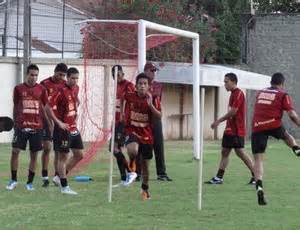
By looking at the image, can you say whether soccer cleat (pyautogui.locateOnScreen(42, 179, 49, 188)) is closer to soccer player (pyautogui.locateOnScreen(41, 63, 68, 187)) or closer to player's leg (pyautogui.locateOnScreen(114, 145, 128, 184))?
soccer player (pyautogui.locateOnScreen(41, 63, 68, 187))

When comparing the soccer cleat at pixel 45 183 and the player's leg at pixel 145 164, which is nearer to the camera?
the player's leg at pixel 145 164

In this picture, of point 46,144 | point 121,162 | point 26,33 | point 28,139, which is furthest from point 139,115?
point 26,33

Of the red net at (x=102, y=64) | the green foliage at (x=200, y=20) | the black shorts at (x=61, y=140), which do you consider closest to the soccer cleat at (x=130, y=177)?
the black shorts at (x=61, y=140)

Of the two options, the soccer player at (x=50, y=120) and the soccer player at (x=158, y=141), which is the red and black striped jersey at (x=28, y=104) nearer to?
the soccer player at (x=50, y=120)

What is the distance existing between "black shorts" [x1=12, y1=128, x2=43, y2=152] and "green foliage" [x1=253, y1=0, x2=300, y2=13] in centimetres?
2379

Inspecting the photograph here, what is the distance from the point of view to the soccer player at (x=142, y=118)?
39.3 ft

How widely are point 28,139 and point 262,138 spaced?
148 inches

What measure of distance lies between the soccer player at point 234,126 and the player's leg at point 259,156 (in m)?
1.74

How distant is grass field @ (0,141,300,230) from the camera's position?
991 centimetres

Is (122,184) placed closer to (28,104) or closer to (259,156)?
(28,104)

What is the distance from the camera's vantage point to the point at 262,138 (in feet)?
40.8

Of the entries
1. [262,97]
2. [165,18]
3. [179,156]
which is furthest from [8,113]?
[262,97]

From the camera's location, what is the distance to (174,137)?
92.6 ft

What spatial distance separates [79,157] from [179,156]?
6.69 metres
